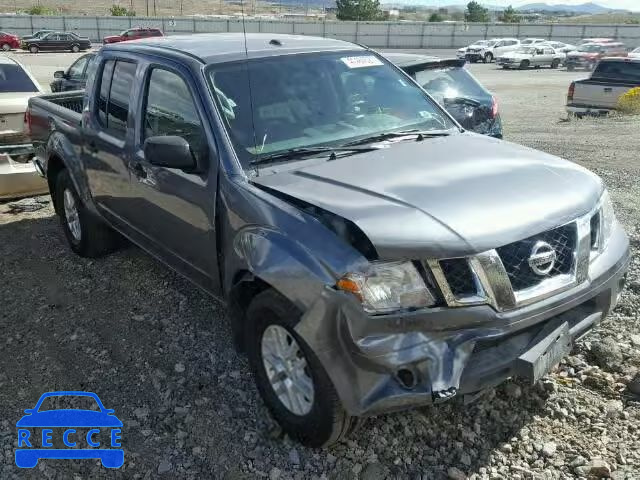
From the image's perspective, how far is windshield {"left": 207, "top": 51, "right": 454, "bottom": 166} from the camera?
11.9 feet

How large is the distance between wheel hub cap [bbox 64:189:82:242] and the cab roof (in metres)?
1.70

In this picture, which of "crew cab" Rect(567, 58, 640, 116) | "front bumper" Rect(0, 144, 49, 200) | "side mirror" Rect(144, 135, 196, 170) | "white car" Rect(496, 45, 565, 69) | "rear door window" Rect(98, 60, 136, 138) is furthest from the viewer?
"white car" Rect(496, 45, 565, 69)

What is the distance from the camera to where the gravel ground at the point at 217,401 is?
3.06 metres

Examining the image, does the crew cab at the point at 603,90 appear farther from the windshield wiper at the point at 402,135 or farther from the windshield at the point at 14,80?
the windshield wiper at the point at 402,135

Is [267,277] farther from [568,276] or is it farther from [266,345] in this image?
[568,276]

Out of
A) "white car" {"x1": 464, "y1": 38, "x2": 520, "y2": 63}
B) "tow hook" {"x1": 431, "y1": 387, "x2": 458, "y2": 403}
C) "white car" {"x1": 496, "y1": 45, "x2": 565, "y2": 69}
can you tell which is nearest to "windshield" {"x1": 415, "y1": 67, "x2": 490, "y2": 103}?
"tow hook" {"x1": 431, "y1": 387, "x2": 458, "y2": 403}

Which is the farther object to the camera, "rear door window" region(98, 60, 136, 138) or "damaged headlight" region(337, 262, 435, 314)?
"rear door window" region(98, 60, 136, 138)

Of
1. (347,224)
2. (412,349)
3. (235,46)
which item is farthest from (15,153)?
(412,349)

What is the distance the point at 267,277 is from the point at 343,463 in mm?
973

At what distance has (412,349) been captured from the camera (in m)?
2.60

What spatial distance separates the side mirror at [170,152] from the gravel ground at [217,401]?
4.23ft

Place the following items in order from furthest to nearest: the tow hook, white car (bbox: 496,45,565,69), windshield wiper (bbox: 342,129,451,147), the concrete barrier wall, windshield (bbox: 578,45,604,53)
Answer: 1. the concrete barrier wall
2. windshield (bbox: 578,45,604,53)
3. white car (bbox: 496,45,565,69)
4. windshield wiper (bbox: 342,129,451,147)
5. the tow hook

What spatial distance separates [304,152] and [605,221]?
1.66 meters

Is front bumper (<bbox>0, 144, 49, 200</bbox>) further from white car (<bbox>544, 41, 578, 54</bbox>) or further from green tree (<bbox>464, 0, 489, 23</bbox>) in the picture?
green tree (<bbox>464, 0, 489, 23</bbox>)
